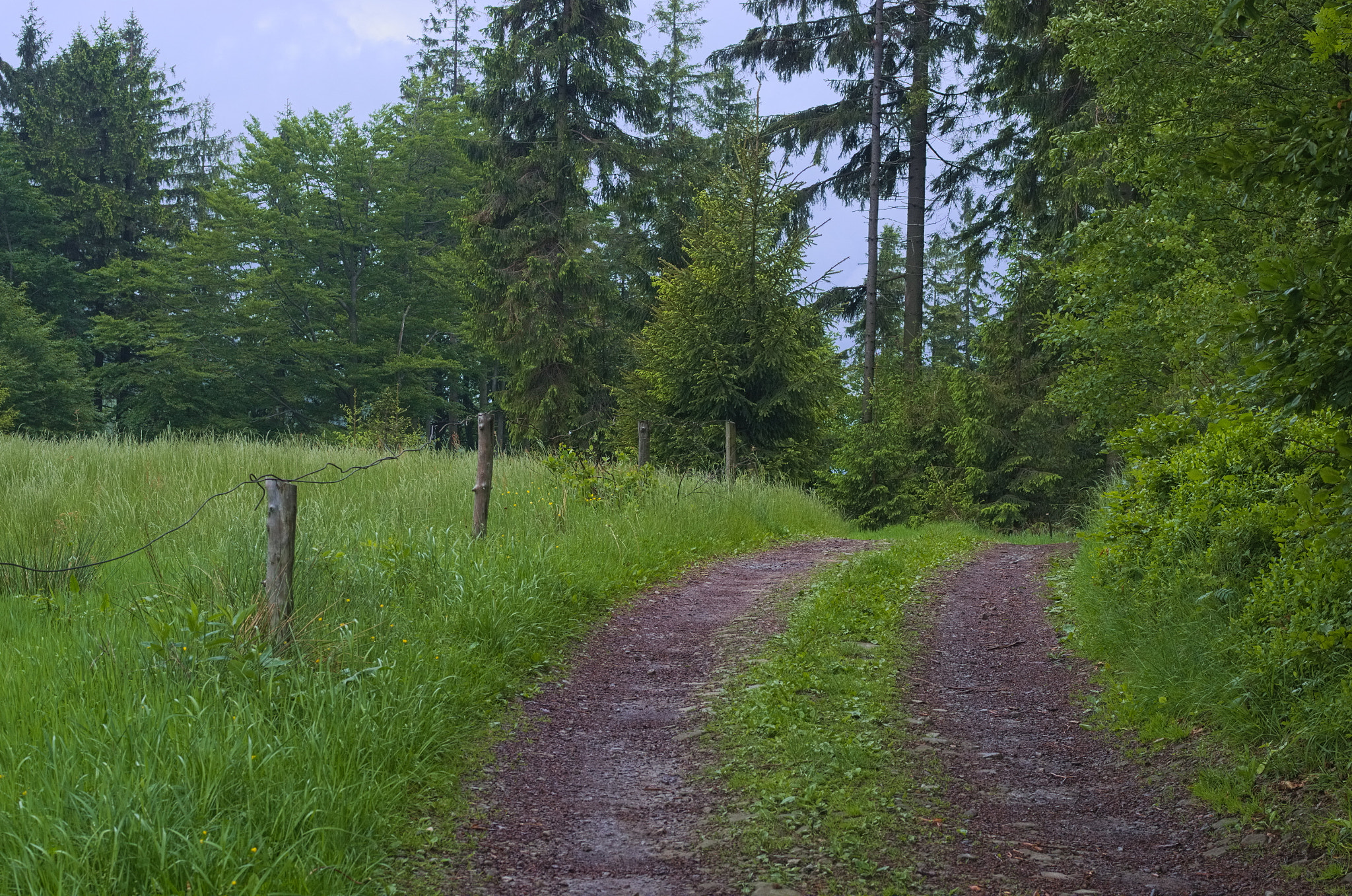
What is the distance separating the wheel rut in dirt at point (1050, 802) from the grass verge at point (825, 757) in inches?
7.8

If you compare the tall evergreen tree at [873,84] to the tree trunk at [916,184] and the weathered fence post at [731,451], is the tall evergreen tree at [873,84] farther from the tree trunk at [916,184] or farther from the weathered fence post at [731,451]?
the weathered fence post at [731,451]

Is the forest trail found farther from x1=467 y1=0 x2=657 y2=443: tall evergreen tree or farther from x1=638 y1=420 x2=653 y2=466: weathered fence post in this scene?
x1=467 y1=0 x2=657 y2=443: tall evergreen tree

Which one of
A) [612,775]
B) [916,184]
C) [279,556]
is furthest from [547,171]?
[612,775]

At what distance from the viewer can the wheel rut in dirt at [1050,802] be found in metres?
3.66

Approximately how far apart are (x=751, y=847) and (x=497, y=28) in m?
25.0

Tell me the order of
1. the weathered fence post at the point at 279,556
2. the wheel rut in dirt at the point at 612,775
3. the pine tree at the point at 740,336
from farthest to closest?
the pine tree at the point at 740,336 → the weathered fence post at the point at 279,556 → the wheel rut in dirt at the point at 612,775

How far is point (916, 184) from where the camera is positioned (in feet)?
82.2

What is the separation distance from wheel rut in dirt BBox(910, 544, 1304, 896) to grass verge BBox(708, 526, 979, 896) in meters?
0.20

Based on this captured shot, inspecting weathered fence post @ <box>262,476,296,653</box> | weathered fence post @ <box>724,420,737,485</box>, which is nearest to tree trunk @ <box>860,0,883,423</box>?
weathered fence post @ <box>724,420,737,485</box>

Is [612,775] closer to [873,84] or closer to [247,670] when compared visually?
[247,670]

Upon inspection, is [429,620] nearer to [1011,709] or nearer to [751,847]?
[751,847]

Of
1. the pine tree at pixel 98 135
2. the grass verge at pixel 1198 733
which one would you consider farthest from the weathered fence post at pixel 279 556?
the pine tree at pixel 98 135

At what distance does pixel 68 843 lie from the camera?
10.0 feet

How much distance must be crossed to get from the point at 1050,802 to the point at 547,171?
74.4ft
